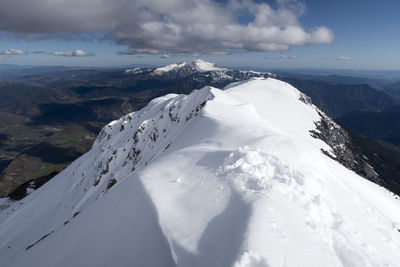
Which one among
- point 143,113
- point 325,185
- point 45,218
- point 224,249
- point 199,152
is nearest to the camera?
point 224,249

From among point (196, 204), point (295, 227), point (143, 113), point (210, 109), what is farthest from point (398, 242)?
point (143, 113)

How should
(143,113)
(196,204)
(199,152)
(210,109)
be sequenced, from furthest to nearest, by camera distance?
(143,113) < (210,109) < (199,152) < (196,204)

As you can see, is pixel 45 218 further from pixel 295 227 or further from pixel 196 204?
pixel 295 227

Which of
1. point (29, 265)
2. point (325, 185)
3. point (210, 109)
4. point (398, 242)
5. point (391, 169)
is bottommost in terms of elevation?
point (391, 169)

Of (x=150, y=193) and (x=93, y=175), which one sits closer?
(x=150, y=193)

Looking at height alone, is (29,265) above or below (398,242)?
below

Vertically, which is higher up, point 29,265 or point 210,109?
point 210,109

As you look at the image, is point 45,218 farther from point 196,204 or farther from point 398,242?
point 398,242

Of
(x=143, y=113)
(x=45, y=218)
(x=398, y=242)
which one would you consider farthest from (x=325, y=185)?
(x=143, y=113)

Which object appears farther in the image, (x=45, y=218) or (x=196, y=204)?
(x=45, y=218)
